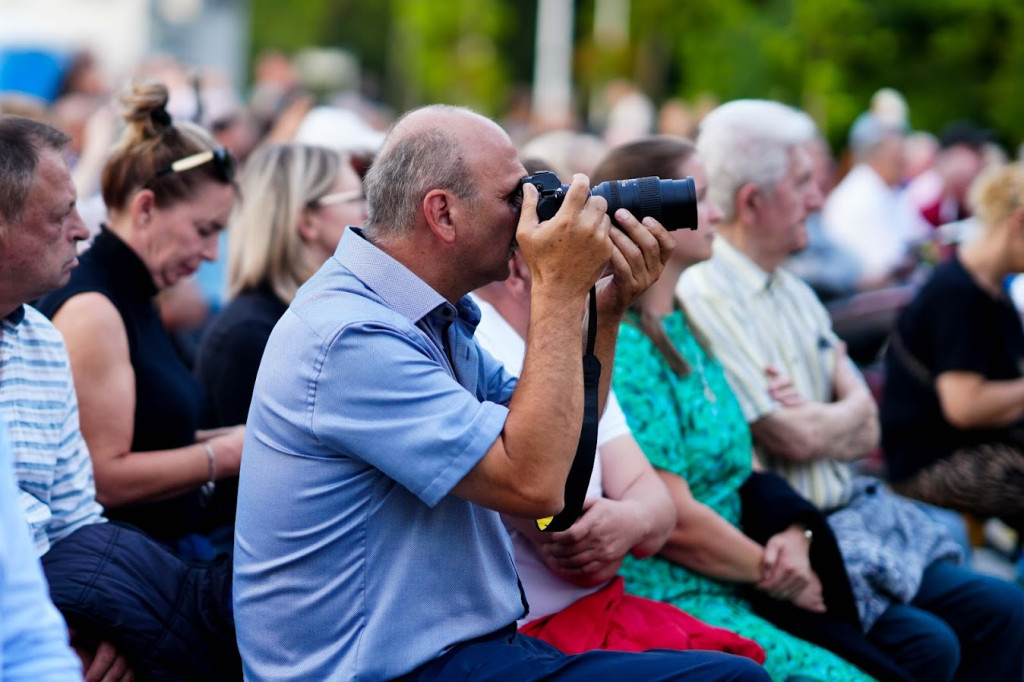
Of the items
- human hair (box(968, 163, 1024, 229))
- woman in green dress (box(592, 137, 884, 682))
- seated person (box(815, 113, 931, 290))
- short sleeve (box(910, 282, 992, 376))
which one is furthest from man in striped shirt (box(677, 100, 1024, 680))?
seated person (box(815, 113, 931, 290))

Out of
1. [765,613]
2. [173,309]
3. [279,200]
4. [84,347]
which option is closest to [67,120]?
[173,309]

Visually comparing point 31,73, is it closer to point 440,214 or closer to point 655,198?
point 440,214

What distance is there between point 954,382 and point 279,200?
104 inches

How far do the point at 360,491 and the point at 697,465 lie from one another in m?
1.38

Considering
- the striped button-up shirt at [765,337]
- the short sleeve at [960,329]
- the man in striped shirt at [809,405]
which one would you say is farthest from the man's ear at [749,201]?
the short sleeve at [960,329]

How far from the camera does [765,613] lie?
11.6 feet

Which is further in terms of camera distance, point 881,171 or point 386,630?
point 881,171

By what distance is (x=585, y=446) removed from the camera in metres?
2.43

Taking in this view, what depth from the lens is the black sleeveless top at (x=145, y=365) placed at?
3.20 m

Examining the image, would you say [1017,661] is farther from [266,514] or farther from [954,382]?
[266,514]

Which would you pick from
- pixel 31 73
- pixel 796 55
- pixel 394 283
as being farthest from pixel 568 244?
pixel 796 55

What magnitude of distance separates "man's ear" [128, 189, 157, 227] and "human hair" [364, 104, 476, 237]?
1.21 m

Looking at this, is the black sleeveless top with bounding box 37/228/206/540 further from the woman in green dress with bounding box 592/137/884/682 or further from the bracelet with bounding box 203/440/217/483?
the woman in green dress with bounding box 592/137/884/682

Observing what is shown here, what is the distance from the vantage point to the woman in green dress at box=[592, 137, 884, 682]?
3262 mm
